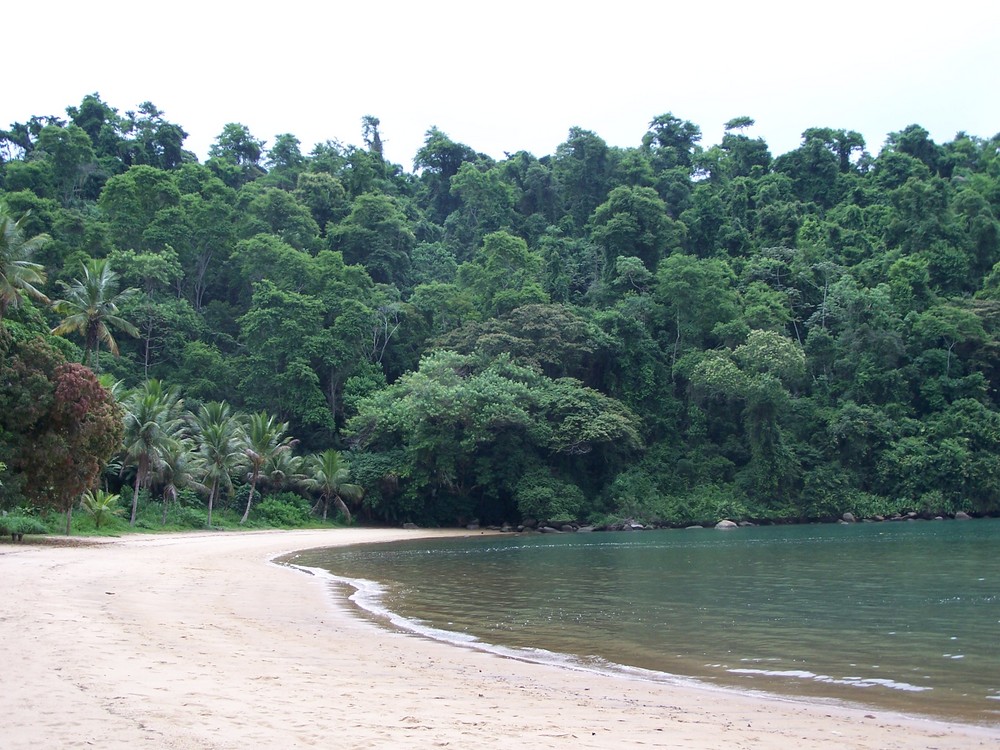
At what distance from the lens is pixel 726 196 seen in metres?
73.0

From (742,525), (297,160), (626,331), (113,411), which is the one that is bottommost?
(742,525)

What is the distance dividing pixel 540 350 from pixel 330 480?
15283 millimetres

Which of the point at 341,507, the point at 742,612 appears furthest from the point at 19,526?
the point at 341,507

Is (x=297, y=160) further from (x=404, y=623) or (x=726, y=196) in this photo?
(x=404, y=623)

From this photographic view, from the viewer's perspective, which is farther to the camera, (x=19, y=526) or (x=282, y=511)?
(x=282, y=511)

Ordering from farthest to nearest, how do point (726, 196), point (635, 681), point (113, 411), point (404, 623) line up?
point (726, 196)
point (113, 411)
point (404, 623)
point (635, 681)

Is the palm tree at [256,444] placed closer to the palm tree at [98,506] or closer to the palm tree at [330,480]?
the palm tree at [330,480]

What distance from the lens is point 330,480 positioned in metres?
44.9

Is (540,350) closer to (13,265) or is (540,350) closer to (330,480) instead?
(330,480)

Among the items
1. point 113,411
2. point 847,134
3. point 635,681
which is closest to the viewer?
point 635,681

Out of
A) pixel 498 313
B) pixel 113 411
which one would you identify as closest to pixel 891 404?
pixel 498 313

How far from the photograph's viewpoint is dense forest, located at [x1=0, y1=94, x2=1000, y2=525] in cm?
4591

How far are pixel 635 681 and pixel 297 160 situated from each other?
8107 cm

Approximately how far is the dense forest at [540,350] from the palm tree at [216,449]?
0.18 m
